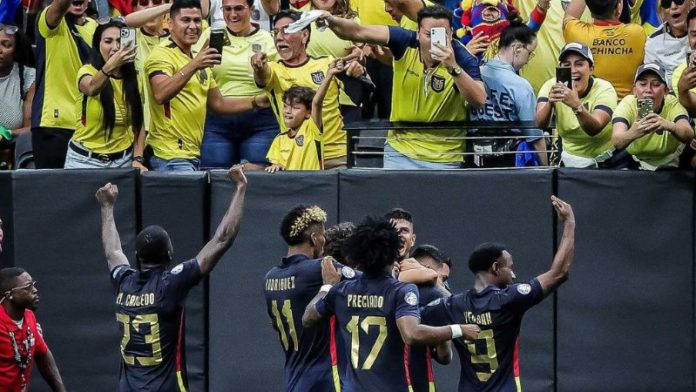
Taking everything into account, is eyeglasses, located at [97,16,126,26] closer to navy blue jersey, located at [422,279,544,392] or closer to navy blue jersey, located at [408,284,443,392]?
navy blue jersey, located at [422,279,544,392]

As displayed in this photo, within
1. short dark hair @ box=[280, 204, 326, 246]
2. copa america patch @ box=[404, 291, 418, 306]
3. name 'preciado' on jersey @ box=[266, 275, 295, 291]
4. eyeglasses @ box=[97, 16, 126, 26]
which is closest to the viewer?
copa america patch @ box=[404, 291, 418, 306]

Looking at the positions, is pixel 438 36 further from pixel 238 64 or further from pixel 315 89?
pixel 238 64

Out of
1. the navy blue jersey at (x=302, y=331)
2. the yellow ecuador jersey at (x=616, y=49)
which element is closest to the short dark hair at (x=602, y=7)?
the yellow ecuador jersey at (x=616, y=49)

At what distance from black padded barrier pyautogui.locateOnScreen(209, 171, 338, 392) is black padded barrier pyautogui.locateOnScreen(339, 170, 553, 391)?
67cm

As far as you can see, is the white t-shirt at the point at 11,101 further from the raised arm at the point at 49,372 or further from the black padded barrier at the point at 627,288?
the black padded barrier at the point at 627,288

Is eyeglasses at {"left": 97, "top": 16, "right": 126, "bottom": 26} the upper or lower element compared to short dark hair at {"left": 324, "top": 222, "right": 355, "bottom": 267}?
upper

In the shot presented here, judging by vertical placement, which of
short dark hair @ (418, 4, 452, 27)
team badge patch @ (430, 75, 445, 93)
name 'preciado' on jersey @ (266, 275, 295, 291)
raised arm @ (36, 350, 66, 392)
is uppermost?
short dark hair @ (418, 4, 452, 27)

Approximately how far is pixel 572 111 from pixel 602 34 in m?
1.45

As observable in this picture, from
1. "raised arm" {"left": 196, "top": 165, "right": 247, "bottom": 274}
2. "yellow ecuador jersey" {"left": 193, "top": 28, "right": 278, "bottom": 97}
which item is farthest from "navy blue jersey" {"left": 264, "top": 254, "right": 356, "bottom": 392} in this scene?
"yellow ecuador jersey" {"left": 193, "top": 28, "right": 278, "bottom": 97}

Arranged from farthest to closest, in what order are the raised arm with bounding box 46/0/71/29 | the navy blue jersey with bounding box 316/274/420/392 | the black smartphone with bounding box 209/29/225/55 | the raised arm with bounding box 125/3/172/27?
the raised arm with bounding box 125/3/172/27, the raised arm with bounding box 46/0/71/29, the black smartphone with bounding box 209/29/225/55, the navy blue jersey with bounding box 316/274/420/392

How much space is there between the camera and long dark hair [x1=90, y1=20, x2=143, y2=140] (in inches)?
596

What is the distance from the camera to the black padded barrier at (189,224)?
1492 cm

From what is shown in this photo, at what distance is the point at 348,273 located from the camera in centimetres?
1112

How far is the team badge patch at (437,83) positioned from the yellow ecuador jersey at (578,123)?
0.96 m
